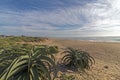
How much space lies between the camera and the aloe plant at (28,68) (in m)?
3.32

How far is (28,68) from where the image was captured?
348 centimetres

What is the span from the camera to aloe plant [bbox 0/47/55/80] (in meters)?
3.32

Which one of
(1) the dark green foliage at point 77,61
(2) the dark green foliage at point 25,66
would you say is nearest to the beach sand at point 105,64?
(1) the dark green foliage at point 77,61

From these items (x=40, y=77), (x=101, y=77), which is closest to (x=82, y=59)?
(x=101, y=77)

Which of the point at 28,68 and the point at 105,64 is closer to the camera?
the point at 28,68

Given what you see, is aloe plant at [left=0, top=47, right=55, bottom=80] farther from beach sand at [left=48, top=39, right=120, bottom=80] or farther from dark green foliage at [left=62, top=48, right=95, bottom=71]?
dark green foliage at [left=62, top=48, right=95, bottom=71]

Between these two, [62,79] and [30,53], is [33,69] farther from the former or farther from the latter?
[62,79]

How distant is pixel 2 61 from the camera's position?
3.72 m

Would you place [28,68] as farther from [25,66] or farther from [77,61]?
[77,61]

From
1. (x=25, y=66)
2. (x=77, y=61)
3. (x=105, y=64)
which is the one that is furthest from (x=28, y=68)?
(x=105, y=64)

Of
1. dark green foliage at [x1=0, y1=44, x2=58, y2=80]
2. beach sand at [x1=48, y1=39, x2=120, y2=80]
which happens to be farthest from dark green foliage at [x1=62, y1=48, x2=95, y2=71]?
dark green foliage at [x1=0, y1=44, x2=58, y2=80]

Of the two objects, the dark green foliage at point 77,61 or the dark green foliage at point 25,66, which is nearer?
the dark green foliage at point 25,66

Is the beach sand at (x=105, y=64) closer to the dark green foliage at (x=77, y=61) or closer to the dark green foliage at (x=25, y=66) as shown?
the dark green foliage at (x=77, y=61)

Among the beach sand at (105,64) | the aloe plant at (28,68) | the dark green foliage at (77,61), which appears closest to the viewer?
the aloe plant at (28,68)
